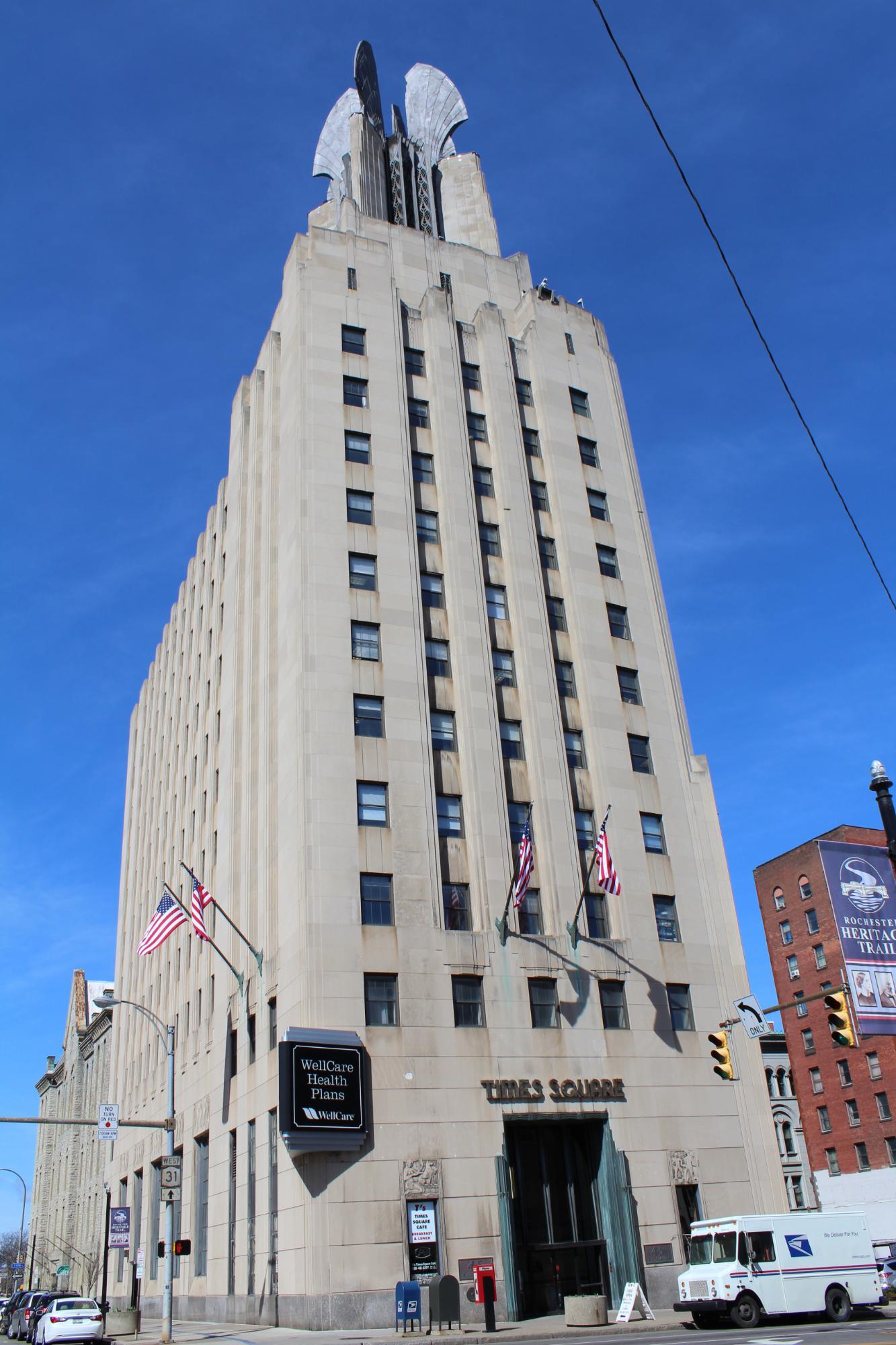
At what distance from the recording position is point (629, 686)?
49.7 meters

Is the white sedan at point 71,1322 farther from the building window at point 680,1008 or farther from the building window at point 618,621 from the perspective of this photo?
the building window at point 618,621

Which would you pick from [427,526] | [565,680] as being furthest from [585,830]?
[427,526]

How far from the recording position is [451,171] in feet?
220

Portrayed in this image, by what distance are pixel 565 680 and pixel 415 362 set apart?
57.3 ft

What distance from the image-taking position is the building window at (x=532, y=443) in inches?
2106

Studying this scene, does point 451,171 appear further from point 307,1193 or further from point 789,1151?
point 789,1151

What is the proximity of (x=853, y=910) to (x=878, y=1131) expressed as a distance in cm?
4771

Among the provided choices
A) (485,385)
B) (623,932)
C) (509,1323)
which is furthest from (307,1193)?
(485,385)

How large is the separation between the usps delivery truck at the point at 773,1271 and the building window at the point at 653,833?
57.7 feet

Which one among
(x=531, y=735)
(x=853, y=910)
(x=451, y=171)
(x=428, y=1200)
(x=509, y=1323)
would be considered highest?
(x=451, y=171)

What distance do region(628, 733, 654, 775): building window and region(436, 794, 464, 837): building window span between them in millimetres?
9321

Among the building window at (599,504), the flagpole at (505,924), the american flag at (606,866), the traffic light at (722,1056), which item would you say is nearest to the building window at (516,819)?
the flagpole at (505,924)

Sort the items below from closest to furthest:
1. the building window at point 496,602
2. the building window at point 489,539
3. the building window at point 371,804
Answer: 1. the building window at point 371,804
2. the building window at point 496,602
3. the building window at point 489,539

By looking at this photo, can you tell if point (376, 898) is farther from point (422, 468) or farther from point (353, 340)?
point (353, 340)
